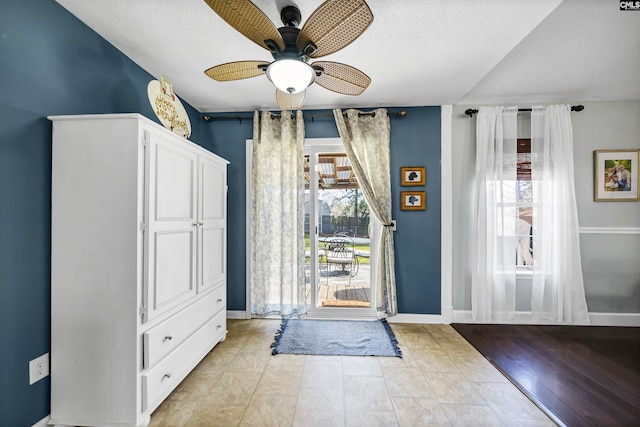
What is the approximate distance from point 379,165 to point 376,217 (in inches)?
22.9

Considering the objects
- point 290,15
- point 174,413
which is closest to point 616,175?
point 290,15

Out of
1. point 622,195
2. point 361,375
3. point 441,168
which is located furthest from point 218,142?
point 622,195

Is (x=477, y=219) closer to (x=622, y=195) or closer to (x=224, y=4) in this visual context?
(x=622, y=195)

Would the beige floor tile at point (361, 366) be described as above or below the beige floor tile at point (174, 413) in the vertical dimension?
above

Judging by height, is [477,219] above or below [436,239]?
above

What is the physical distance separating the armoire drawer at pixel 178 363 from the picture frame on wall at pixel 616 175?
14.0ft

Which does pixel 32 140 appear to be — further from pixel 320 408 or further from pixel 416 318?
pixel 416 318

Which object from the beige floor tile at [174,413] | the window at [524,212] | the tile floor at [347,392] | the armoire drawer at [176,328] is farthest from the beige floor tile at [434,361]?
the armoire drawer at [176,328]

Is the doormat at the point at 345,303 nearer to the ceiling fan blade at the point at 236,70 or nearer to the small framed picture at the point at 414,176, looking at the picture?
the small framed picture at the point at 414,176

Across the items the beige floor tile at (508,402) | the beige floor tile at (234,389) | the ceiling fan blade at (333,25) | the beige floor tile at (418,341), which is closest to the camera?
the ceiling fan blade at (333,25)

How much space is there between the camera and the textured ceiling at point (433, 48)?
1.67m

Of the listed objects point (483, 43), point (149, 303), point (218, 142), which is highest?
point (483, 43)

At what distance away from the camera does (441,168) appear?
3160mm

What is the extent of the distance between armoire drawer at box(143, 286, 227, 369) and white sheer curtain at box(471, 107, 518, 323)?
2.72 metres
